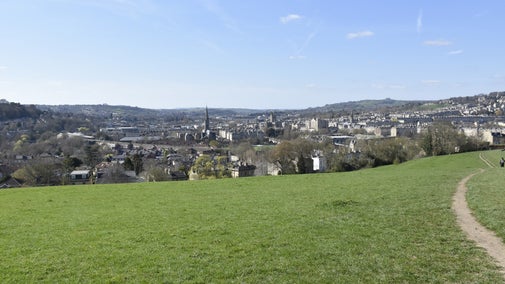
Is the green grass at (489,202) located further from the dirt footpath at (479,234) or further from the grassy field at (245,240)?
the grassy field at (245,240)

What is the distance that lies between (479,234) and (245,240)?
19.3 ft

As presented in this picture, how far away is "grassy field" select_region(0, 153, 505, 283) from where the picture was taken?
8.34 metres

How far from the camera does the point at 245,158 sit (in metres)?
94.4

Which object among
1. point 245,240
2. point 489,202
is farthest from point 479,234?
point 245,240

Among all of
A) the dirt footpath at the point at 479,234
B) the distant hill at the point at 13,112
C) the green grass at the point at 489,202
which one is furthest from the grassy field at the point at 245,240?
the distant hill at the point at 13,112

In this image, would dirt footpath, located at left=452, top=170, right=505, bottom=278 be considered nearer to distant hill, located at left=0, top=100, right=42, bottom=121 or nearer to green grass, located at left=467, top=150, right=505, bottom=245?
green grass, located at left=467, top=150, right=505, bottom=245

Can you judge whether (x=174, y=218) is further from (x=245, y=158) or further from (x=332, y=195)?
(x=245, y=158)

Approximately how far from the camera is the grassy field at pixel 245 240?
8344 millimetres

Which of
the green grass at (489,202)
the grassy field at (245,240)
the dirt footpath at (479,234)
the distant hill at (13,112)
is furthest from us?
the distant hill at (13,112)

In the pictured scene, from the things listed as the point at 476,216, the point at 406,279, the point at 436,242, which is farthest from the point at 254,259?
the point at 476,216

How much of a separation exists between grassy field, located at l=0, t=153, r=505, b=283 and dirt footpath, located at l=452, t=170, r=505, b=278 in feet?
0.86

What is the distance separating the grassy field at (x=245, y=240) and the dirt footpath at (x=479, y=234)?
26 cm

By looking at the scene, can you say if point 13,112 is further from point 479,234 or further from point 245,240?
point 479,234

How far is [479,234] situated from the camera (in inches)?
432
